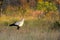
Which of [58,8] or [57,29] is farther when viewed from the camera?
[58,8]

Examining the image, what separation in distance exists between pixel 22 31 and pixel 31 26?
101 centimetres

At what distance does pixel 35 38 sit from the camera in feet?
20.2

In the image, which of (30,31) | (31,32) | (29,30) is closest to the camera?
(31,32)

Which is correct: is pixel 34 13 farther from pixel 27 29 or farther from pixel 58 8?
pixel 27 29

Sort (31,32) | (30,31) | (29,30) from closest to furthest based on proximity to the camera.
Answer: (31,32) → (30,31) → (29,30)

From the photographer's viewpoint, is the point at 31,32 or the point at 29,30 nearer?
the point at 31,32

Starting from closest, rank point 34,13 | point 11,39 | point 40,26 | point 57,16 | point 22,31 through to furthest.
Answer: point 11,39
point 22,31
point 40,26
point 57,16
point 34,13

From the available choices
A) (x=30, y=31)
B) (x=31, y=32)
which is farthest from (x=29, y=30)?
(x=31, y=32)

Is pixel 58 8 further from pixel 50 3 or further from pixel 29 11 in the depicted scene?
pixel 29 11

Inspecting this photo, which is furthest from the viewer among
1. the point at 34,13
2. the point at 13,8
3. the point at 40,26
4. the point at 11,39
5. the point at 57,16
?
the point at 13,8

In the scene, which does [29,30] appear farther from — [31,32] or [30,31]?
[31,32]

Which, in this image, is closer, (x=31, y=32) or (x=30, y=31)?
(x=31, y=32)

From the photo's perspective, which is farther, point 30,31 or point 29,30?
point 29,30

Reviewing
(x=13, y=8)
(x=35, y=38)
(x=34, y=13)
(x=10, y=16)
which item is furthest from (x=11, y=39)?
(x=13, y=8)
